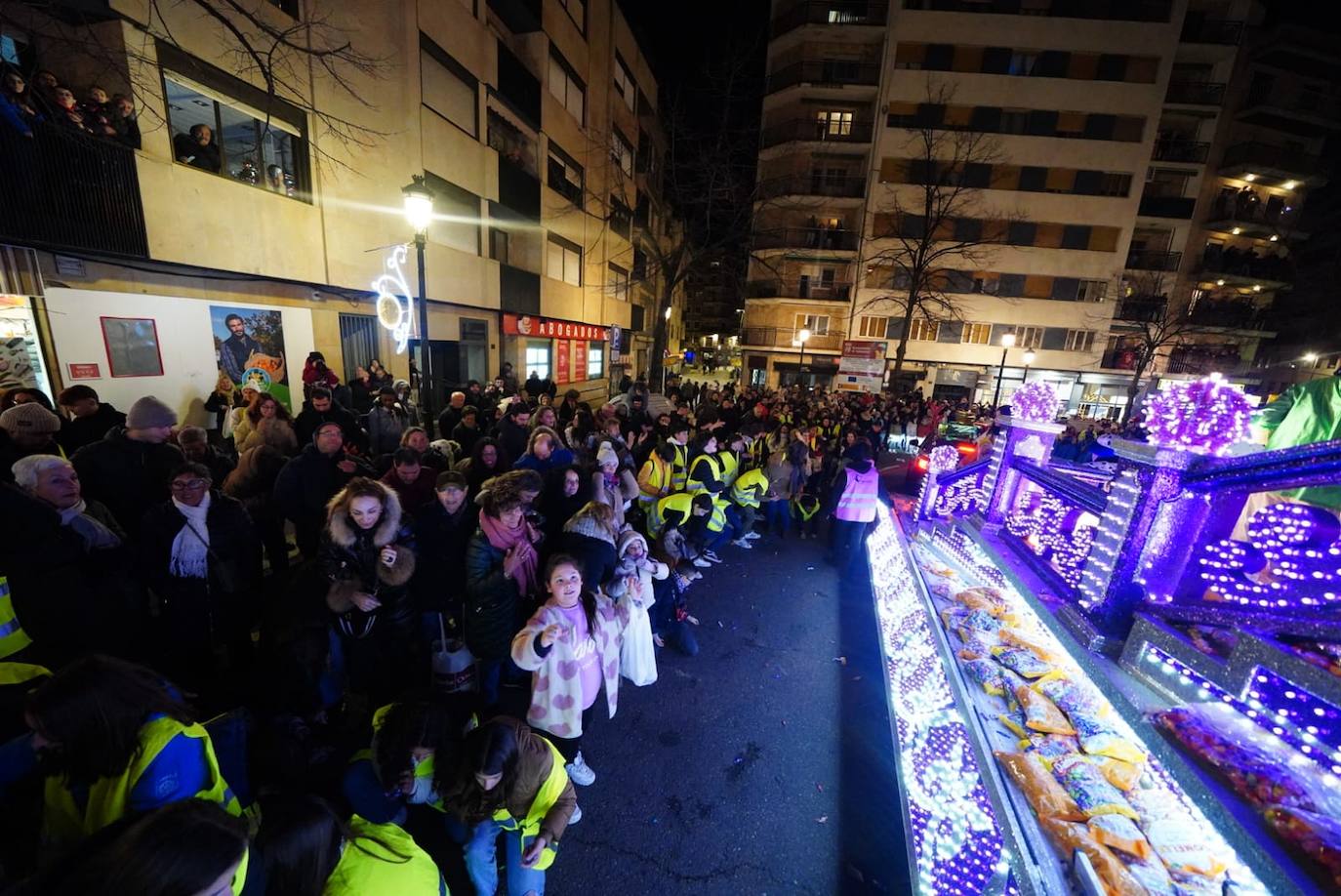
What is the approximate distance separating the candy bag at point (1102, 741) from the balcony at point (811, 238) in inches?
1154

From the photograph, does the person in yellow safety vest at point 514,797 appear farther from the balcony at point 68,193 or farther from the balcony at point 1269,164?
the balcony at point 1269,164

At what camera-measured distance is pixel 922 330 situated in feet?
92.7

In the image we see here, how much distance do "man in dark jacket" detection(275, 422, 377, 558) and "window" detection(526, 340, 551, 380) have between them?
13.5 m

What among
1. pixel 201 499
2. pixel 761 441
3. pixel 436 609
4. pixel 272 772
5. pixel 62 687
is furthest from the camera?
pixel 761 441

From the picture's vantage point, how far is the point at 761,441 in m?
9.16

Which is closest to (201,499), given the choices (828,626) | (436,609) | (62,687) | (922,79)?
(436,609)

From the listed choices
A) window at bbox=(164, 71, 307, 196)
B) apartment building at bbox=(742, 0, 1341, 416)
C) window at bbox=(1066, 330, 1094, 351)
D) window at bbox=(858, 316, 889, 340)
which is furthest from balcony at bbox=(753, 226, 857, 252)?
window at bbox=(164, 71, 307, 196)

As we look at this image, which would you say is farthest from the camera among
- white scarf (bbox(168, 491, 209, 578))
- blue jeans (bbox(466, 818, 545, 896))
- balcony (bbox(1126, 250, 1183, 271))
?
balcony (bbox(1126, 250, 1183, 271))

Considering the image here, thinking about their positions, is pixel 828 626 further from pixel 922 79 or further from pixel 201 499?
pixel 922 79

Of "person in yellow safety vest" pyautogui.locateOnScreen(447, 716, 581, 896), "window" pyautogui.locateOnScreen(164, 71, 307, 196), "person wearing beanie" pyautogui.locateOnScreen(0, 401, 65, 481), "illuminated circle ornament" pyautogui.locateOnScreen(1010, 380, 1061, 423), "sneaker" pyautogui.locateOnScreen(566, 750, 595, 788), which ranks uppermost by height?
"window" pyautogui.locateOnScreen(164, 71, 307, 196)

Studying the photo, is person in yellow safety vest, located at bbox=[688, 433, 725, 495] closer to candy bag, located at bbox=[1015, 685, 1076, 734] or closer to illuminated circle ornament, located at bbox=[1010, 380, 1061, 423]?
illuminated circle ornament, located at bbox=[1010, 380, 1061, 423]

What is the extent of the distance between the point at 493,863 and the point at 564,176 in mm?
21548

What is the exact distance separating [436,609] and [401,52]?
13616mm

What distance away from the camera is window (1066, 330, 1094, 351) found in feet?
88.4
